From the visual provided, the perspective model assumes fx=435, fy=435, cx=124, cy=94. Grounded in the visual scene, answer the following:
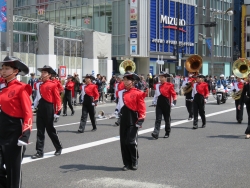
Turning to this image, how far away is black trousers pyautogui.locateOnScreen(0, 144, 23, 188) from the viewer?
5.29m

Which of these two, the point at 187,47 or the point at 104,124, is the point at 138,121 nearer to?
the point at 104,124

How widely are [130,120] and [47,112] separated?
2093 millimetres

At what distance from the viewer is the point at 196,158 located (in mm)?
9016

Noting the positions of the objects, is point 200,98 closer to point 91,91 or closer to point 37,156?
point 91,91

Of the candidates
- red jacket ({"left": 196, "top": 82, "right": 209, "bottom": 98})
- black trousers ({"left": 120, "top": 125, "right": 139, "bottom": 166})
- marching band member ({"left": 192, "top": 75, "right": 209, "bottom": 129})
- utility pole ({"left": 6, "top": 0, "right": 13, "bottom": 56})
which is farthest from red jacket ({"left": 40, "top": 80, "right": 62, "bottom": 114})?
utility pole ({"left": 6, "top": 0, "right": 13, "bottom": 56})

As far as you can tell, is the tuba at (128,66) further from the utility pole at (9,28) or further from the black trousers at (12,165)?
the black trousers at (12,165)

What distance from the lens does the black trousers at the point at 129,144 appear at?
7.81 m

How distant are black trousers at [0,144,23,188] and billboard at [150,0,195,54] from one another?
40.3 metres

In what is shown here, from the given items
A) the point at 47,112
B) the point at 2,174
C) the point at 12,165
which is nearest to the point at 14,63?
the point at 12,165

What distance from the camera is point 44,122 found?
905cm

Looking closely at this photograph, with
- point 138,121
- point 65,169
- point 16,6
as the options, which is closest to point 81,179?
point 65,169

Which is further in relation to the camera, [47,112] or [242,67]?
[242,67]

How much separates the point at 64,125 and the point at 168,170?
742 centimetres

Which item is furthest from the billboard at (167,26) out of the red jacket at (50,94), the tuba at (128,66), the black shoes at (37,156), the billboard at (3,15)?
the black shoes at (37,156)
